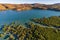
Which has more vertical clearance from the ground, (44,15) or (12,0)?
(12,0)

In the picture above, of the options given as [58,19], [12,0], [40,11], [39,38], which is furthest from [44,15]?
[12,0]

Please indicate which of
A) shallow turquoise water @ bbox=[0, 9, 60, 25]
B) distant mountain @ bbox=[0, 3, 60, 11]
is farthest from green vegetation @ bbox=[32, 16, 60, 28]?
distant mountain @ bbox=[0, 3, 60, 11]

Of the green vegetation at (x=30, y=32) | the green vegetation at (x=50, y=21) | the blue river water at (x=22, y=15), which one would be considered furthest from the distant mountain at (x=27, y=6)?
the green vegetation at (x=30, y=32)

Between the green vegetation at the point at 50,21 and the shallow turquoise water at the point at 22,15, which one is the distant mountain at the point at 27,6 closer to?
the shallow turquoise water at the point at 22,15

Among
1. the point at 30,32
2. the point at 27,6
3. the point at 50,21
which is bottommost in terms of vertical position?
the point at 30,32

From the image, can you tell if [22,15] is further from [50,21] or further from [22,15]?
[50,21]

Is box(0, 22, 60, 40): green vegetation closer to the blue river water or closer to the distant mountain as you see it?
the blue river water

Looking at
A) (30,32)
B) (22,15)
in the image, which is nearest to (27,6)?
(22,15)

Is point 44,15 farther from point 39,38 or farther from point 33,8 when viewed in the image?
point 39,38
